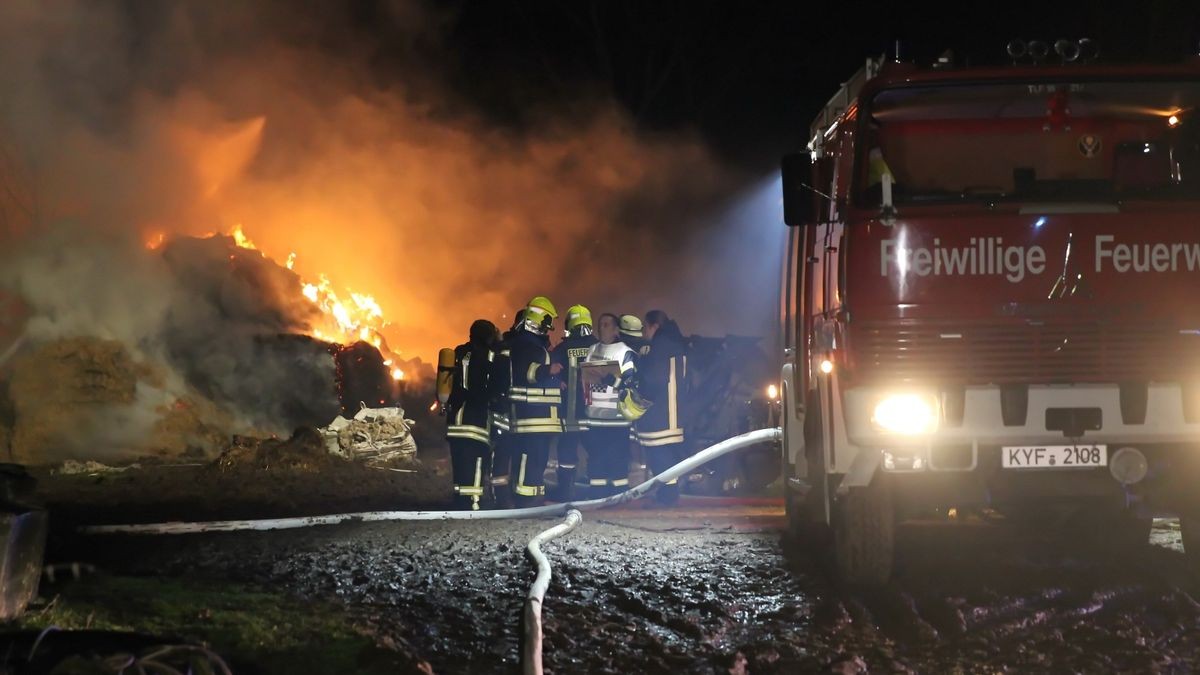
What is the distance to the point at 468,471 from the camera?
9500 mm

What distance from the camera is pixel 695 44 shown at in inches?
1035

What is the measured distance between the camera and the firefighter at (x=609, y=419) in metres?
9.92

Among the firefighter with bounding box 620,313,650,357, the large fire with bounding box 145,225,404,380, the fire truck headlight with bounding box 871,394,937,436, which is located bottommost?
the fire truck headlight with bounding box 871,394,937,436

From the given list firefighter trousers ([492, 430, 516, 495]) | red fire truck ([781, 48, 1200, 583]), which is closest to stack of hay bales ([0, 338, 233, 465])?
firefighter trousers ([492, 430, 516, 495])

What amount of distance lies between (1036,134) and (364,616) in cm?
422

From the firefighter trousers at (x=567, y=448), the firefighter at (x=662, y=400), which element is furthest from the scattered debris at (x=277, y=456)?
the firefighter at (x=662, y=400)

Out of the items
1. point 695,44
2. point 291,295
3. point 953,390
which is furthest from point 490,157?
point 953,390

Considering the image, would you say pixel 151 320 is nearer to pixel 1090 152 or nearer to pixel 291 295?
pixel 291 295

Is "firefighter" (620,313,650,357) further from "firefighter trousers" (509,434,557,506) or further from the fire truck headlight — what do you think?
the fire truck headlight

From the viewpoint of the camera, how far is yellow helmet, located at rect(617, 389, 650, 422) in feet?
32.3

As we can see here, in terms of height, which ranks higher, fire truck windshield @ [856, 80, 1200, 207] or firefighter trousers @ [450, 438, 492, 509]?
fire truck windshield @ [856, 80, 1200, 207]

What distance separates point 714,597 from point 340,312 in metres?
14.6

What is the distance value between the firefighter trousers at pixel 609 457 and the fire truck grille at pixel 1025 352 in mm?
4885

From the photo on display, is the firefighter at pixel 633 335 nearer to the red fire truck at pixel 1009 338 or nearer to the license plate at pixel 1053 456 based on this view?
the red fire truck at pixel 1009 338
